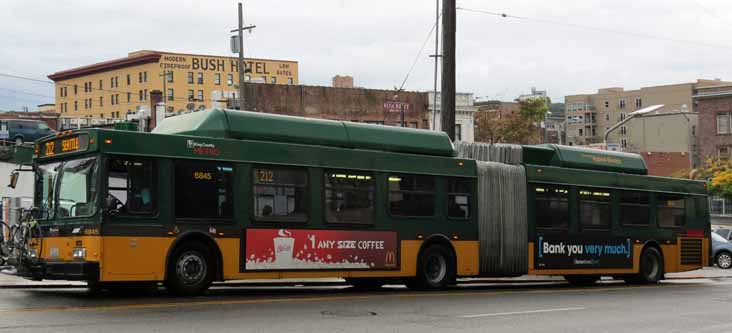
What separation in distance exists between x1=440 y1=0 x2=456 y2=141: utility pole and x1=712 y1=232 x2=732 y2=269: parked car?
1925 cm

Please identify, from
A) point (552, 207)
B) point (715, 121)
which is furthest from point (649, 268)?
point (715, 121)

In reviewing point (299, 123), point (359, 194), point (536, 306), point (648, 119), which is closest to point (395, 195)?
point (359, 194)

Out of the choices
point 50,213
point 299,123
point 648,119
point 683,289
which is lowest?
point 683,289

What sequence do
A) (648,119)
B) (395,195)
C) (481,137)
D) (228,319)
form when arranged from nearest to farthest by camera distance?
(228,319) < (395,195) < (481,137) < (648,119)

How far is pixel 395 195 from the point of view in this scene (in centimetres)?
2075

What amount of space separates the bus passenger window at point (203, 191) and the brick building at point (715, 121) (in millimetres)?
63703

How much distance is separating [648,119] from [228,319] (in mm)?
108830

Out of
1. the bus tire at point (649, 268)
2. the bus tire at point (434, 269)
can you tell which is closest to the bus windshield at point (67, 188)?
the bus tire at point (434, 269)

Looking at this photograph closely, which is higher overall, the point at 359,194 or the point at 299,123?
the point at 299,123

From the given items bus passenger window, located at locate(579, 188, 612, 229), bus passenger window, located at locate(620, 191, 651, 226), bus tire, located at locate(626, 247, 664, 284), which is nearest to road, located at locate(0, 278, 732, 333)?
bus passenger window, located at locate(579, 188, 612, 229)

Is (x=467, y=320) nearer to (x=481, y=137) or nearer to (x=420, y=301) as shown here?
(x=420, y=301)

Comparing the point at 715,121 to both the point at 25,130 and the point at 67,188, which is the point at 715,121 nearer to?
the point at 25,130

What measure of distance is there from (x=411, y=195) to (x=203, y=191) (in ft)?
17.3

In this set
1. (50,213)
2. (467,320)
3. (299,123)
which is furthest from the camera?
(299,123)
